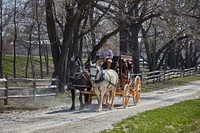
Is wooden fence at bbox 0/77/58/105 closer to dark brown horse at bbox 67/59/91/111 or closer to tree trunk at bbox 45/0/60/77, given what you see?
tree trunk at bbox 45/0/60/77

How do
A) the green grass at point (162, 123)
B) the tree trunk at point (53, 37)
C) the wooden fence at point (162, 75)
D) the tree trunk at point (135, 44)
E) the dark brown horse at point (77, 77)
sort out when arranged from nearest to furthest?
1. the green grass at point (162, 123)
2. the dark brown horse at point (77, 77)
3. the tree trunk at point (53, 37)
4. the tree trunk at point (135, 44)
5. the wooden fence at point (162, 75)

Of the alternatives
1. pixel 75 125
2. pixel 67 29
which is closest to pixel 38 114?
pixel 75 125

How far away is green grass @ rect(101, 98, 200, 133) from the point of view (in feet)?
38.0

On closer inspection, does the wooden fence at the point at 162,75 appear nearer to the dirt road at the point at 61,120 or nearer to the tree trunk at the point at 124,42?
the tree trunk at the point at 124,42

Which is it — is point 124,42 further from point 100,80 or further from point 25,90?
point 100,80

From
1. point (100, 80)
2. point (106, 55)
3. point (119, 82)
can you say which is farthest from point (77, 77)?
point (119, 82)

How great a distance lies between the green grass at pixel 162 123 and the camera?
11.6 meters

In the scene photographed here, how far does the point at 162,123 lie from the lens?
1284 centimetres

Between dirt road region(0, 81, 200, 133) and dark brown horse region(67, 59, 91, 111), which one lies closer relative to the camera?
dirt road region(0, 81, 200, 133)

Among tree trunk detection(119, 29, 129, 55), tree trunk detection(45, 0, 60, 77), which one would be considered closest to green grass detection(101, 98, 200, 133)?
tree trunk detection(45, 0, 60, 77)

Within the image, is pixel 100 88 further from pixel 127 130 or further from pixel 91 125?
pixel 127 130

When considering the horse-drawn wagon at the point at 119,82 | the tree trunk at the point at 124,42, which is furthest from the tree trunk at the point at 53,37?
the tree trunk at the point at 124,42

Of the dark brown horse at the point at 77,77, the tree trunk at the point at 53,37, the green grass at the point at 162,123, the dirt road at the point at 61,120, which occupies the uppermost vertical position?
the tree trunk at the point at 53,37

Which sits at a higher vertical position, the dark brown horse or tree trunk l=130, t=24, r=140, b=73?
tree trunk l=130, t=24, r=140, b=73
